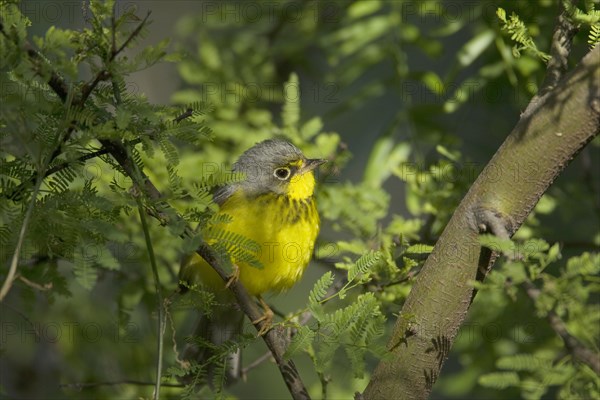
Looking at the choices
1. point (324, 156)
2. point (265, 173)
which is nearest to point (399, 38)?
point (324, 156)

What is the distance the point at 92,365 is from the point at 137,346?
0.30 meters

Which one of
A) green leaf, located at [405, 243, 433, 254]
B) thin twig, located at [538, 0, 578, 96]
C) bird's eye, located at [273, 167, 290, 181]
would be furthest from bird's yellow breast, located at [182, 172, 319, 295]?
thin twig, located at [538, 0, 578, 96]

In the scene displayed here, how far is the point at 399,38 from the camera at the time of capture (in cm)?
493

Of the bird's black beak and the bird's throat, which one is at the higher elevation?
the bird's black beak

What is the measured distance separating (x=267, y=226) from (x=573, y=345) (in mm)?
1651

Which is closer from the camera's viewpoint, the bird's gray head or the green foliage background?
the green foliage background

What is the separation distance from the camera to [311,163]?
4.70 m

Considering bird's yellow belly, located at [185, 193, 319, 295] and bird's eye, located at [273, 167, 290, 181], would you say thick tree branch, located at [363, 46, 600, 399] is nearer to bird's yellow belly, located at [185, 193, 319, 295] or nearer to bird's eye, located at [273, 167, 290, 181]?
bird's yellow belly, located at [185, 193, 319, 295]

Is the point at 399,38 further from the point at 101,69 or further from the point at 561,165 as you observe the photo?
the point at 101,69

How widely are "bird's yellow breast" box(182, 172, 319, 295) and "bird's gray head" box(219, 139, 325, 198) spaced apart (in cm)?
8

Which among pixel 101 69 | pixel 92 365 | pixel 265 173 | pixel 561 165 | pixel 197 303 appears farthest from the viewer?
pixel 92 365

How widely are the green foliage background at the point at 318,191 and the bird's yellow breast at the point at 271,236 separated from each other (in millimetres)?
204

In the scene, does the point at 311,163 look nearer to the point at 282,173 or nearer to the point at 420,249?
the point at 282,173

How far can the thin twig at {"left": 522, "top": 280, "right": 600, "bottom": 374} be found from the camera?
11.4 feet
